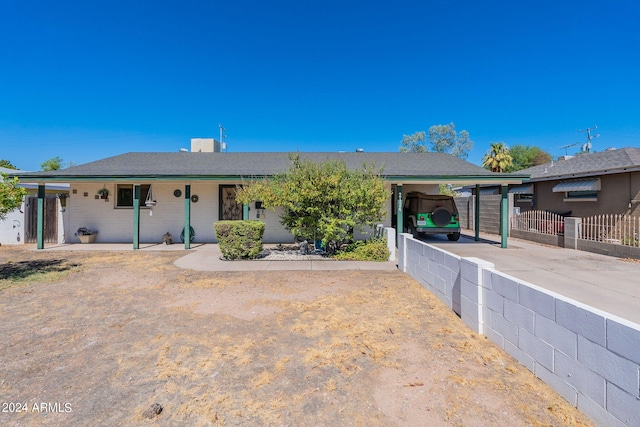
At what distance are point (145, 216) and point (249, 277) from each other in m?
8.33

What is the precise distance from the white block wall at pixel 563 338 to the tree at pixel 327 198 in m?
4.51

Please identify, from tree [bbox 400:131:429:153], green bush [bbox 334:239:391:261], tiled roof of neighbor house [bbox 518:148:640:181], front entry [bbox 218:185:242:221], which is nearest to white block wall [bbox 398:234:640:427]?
green bush [bbox 334:239:391:261]

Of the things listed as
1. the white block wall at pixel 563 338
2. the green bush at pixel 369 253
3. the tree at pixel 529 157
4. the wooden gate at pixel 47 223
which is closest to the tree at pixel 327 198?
the green bush at pixel 369 253

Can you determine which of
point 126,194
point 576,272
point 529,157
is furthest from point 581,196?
point 529,157

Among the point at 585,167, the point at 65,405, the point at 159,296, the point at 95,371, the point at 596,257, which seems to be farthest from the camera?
the point at 585,167

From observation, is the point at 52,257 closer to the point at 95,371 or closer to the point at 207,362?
the point at 95,371

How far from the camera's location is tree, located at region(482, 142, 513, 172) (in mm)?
28944

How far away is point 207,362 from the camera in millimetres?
3088

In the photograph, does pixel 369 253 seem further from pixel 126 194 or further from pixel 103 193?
pixel 103 193

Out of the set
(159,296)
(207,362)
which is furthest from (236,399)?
(159,296)

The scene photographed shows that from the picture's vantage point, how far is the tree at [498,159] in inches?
1140

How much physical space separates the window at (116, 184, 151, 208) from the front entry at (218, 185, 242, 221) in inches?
126

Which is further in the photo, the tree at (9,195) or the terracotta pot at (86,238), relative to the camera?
the terracotta pot at (86,238)

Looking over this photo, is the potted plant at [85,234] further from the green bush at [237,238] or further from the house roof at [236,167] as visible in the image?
the green bush at [237,238]
